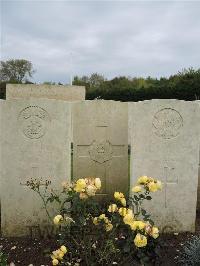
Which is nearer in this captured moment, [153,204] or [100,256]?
[100,256]

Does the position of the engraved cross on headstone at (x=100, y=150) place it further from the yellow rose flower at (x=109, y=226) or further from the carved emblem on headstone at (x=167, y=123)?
the yellow rose flower at (x=109, y=226)

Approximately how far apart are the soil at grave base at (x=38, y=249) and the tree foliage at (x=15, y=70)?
3075 centimetres

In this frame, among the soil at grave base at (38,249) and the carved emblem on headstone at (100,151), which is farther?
the carved emblem on headstone at (100,151)

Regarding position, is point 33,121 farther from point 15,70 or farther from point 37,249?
point 15,70

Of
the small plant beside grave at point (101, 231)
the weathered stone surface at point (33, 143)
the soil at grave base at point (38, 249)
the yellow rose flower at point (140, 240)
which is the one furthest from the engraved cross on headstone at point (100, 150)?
the yellow rose flower at point (140, 240)

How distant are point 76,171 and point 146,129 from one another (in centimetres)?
154

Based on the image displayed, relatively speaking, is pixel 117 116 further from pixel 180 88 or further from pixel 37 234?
pixel 180 88

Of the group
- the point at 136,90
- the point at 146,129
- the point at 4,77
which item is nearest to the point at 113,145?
the point at 146,129

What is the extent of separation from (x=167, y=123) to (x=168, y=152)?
333mm

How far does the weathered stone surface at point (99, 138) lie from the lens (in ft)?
18.4

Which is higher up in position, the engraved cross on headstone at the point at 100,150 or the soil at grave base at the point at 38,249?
the engraved cross on headstone at the point at 100,150

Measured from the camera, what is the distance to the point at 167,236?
4594mm

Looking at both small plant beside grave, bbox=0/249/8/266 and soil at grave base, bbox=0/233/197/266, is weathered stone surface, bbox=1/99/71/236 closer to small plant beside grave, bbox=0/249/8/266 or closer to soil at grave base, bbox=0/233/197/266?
soil at grave base, bbox=0/233/197/266

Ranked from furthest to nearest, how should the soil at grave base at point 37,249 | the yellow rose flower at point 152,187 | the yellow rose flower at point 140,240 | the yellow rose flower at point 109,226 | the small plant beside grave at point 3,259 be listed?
the soil at grave base at point 37,249 → the small plant beside grave at point 3,259 → the yellow rose flower at point 109,226 → the yellow rose flower at point 152,187 → the yellow rose flower at point 140,240
